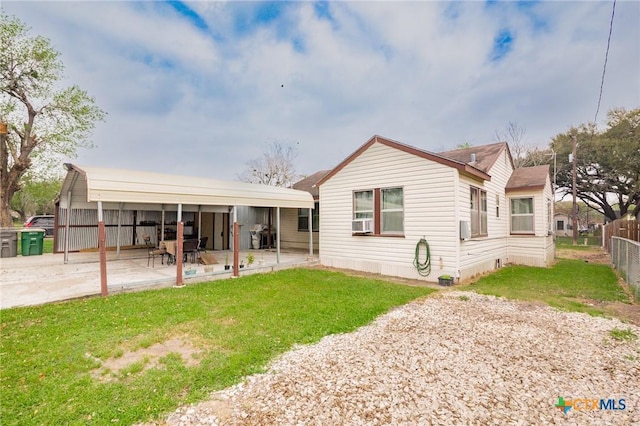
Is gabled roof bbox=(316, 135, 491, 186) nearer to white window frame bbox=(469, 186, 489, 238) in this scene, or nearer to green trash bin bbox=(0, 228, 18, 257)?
white window frame bbox=(469, 186, 489, 238)

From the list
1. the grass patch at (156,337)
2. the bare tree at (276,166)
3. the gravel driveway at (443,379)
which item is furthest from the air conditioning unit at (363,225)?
the bare tree at (276,166)

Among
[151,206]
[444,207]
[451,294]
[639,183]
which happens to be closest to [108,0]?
[151,206]

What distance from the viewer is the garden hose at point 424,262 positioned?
26.8 ft

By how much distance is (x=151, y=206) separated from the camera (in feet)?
42.8

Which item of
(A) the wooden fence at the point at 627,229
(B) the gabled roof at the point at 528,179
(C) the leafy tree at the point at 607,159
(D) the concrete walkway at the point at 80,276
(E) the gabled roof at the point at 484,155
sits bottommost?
(D) the concrete walkway at the point at 80,276

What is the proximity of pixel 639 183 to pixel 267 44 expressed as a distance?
94.4 ft

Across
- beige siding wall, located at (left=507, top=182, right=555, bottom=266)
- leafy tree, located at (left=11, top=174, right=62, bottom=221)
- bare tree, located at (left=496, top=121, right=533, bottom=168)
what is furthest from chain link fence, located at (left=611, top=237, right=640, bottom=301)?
leafy tree, located at (left=11, top=174, right=62, bottom=221)

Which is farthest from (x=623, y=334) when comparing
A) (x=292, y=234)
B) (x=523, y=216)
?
(x=292, y=234)

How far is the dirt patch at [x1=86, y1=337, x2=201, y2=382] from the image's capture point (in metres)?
3.28

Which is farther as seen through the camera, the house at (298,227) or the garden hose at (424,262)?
the house at (298,227)

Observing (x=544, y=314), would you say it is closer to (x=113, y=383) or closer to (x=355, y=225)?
(x=355, y=225)

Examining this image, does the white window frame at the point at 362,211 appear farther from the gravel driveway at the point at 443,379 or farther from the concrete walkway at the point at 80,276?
the gravel driveway at the point at 443,379

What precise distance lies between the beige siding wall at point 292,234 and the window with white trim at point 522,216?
8.72 m

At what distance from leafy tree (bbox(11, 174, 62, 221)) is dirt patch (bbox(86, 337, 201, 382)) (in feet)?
75.9
